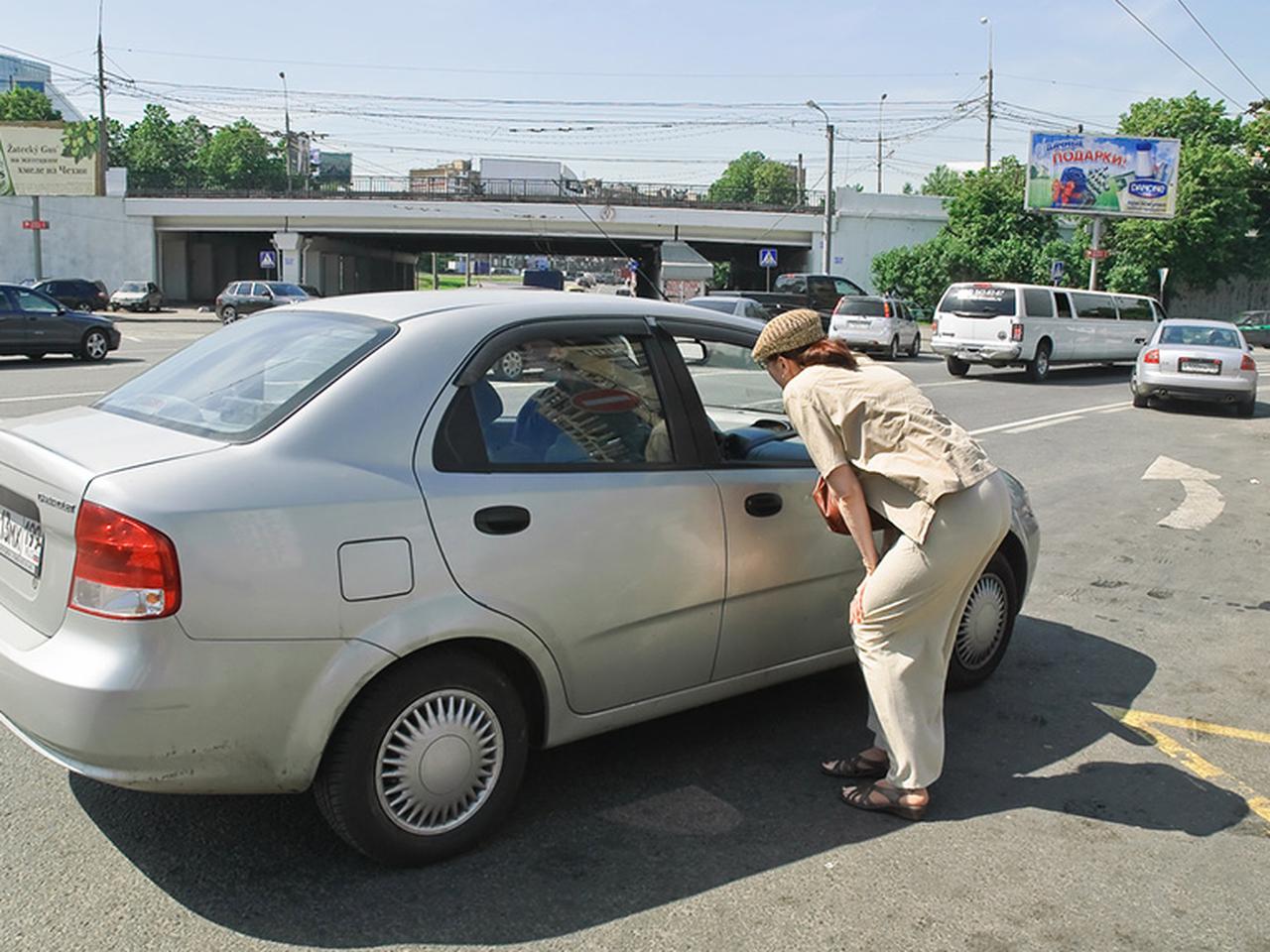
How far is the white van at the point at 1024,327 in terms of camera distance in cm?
2288

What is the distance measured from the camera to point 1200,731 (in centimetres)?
475

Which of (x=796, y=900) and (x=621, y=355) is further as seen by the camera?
(x=621, y=355)

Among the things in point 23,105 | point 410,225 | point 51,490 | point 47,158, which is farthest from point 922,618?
point 23,105

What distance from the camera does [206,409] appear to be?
3520 mm

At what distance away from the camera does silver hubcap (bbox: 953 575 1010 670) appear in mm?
4902

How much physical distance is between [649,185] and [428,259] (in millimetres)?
66474

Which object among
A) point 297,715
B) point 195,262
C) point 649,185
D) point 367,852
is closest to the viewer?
point 297,715

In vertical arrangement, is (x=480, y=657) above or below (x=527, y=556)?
below

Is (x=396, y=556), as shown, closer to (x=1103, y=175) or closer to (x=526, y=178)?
(x=1103, y=175)

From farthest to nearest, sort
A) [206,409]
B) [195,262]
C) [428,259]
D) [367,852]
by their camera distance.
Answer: [428,259], [195,262], [206,409], [367,852]

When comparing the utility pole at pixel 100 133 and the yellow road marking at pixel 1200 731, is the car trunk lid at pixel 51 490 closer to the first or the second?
the yellow road marking at pixel 1200 731

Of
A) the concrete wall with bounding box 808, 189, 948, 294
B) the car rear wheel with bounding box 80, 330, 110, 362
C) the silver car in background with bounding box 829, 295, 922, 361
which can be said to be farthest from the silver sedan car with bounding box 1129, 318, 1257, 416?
the concrete wall with bounding box 808, 189, 948, 294

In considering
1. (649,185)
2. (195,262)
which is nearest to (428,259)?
(195,262)

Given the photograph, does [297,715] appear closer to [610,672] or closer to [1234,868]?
[610,672]
